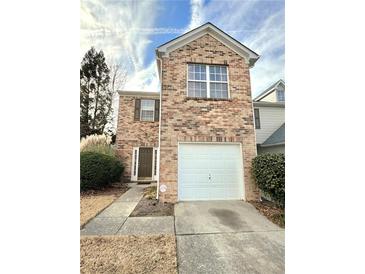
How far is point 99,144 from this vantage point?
315 inches

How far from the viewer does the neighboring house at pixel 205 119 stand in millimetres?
5152

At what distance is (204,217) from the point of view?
3906mm

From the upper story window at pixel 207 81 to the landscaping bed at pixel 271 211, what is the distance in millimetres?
3153

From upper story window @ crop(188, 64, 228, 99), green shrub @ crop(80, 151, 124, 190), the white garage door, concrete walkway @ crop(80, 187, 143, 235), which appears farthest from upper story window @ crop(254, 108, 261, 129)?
green shrub @ crop(80, 151, 124, 190)

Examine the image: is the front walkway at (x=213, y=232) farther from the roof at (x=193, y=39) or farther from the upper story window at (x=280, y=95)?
the upper story window at (x=280, y=95)

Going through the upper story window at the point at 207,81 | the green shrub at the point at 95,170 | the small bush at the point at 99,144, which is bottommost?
the green shrub at the point at 95,170

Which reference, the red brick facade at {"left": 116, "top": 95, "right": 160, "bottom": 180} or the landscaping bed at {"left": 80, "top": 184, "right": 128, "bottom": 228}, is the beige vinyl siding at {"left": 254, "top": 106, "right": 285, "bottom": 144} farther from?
the landscaping bed at {"left": 80, "top": 184, "right": 128, "bottom": 228}

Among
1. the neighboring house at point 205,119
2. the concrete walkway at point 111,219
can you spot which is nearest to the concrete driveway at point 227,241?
the neighboring house at point 205,119

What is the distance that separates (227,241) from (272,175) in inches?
85.1
